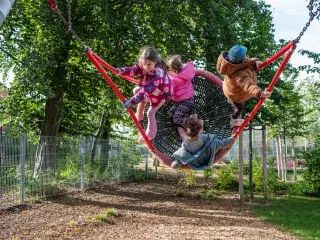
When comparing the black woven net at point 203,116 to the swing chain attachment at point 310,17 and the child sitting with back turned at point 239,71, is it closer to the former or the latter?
the child sitting with back turned at point 239,71

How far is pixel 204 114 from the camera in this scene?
4660 millimetres

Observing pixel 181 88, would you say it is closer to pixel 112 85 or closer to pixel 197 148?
pixel 197 148

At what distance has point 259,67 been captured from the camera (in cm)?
379

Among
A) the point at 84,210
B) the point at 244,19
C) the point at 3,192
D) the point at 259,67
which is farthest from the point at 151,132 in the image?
the point at 244,19

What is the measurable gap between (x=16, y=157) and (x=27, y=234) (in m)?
1.96

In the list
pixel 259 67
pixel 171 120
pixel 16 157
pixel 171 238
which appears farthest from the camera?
pixel 16 157

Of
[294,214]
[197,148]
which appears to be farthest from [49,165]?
[197,148]

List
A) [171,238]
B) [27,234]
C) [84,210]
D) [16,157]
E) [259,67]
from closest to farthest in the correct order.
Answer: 1. [259,67]
2. [27,234]
3. [171,238]
4. [16,157]
5. [84,210]

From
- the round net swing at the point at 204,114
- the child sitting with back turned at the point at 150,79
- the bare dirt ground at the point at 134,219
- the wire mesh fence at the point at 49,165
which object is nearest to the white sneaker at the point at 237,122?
the round net swing at the point at 204,114

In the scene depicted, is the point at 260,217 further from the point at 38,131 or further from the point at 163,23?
the point at 38,131

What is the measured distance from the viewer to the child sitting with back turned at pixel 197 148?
3.96 m

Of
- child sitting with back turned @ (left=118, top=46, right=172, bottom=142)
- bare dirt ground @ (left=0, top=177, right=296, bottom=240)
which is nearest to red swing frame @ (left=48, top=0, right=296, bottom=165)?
child sitting with back turned @ (left=118, top=46, right=172, bottom=142)

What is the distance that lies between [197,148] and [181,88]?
63cm

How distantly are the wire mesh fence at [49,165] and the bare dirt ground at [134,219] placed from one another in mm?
313
